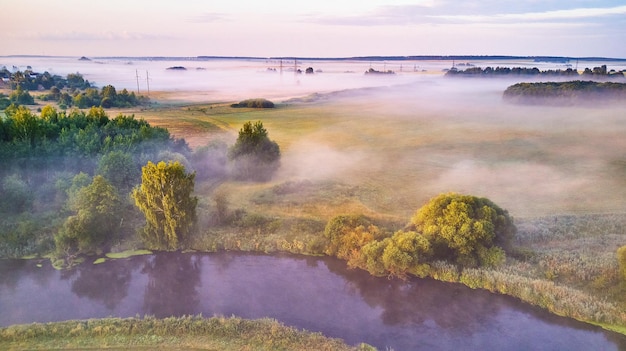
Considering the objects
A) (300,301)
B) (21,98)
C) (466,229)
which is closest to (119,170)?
(300,301)

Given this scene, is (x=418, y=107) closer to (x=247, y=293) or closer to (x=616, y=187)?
(x=616, y=187)

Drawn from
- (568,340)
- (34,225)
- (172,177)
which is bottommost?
(568,340)

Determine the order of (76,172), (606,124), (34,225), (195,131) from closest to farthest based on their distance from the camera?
(34,225) < (76,172) < (195,131) < (606,124)

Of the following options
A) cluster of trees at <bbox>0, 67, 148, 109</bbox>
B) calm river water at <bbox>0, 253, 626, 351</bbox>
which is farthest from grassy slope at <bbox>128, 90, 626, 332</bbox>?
cluster of trees at <bbox>0, 67, 148, 109</bbox>

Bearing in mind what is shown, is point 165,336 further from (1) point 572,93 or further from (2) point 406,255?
(1) point 572,93

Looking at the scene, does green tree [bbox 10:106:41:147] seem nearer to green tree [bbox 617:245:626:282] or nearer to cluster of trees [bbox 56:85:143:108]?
green tree [bbox 617:245:626:282]

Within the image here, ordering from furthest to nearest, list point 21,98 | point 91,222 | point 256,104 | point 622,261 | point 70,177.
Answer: point 256,104, point 21,98, point 70,177, point 91,222, point 622,261

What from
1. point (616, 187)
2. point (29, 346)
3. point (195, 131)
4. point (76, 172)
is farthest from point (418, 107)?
point (29, 346)
